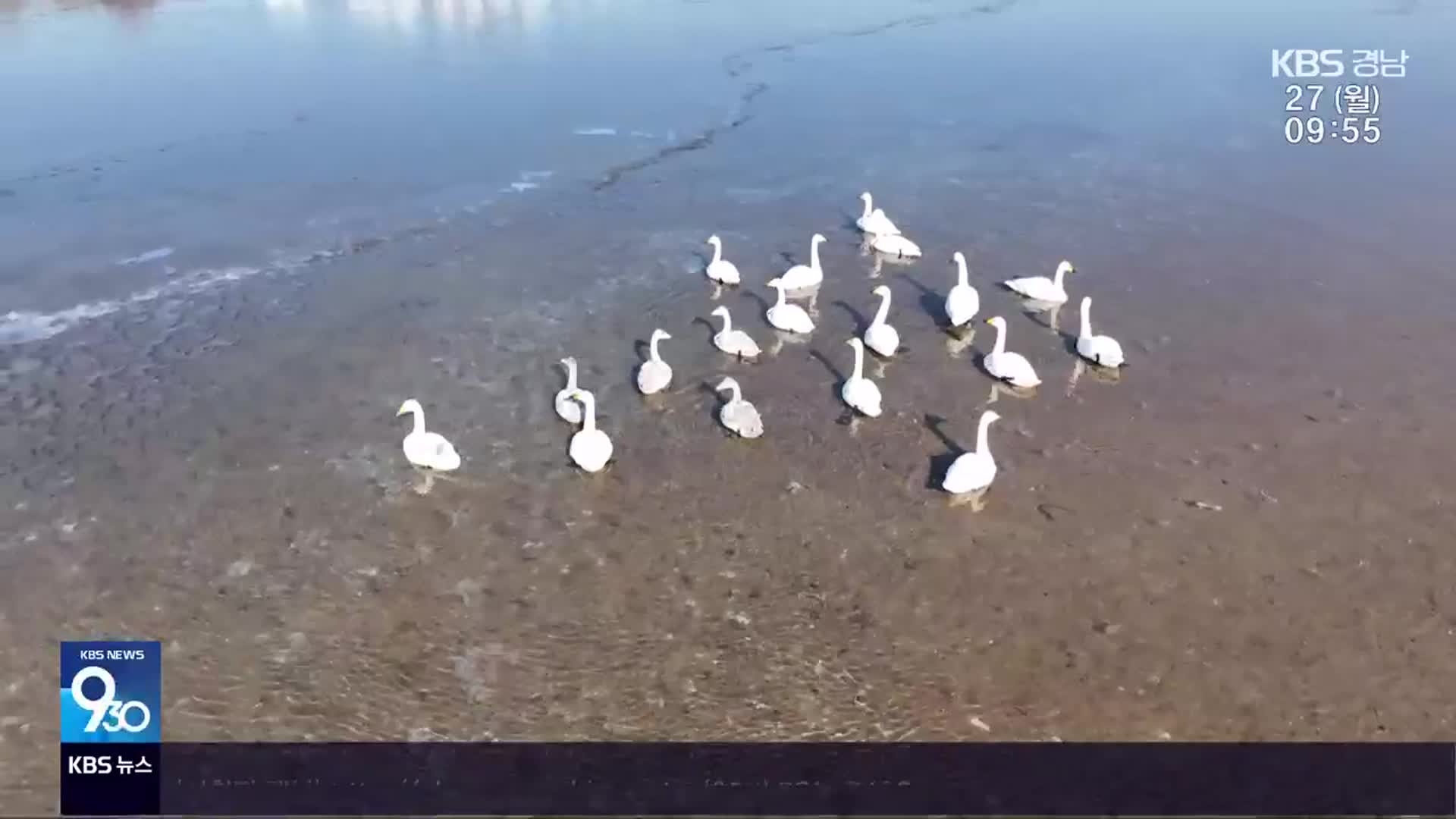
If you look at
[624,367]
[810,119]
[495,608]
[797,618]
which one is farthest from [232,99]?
[797,618]

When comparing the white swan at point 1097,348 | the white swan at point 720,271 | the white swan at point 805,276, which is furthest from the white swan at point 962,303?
the white swan at point 720,271

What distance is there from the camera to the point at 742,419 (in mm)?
12938

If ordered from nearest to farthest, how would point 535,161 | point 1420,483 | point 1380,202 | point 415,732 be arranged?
point 415,732, point 1420,483, point 1380,202, point 535,161

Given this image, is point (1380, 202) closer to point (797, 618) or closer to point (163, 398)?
point (797, 618)

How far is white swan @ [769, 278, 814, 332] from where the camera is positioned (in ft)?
50.6

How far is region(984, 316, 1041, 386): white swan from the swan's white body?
10.8ft

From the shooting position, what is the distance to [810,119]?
A: 77.3 feet

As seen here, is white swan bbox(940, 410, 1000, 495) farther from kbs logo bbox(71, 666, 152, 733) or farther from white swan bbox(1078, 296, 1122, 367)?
kbs logo bbox(71, 666, 152, 733)

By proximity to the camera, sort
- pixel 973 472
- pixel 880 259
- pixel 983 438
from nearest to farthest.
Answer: pixel 973 472, pixel 983 438, pixel 880 259

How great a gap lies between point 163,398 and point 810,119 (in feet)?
46.4

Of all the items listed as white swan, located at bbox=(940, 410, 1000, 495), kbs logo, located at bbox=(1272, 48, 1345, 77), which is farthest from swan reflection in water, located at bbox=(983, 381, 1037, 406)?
kbs logo, located at bbox=(1272, 48, 1345, 77)

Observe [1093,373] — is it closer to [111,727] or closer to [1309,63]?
[111,727]

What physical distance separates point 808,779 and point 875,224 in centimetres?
1055

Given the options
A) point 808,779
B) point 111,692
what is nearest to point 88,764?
point 111,692
